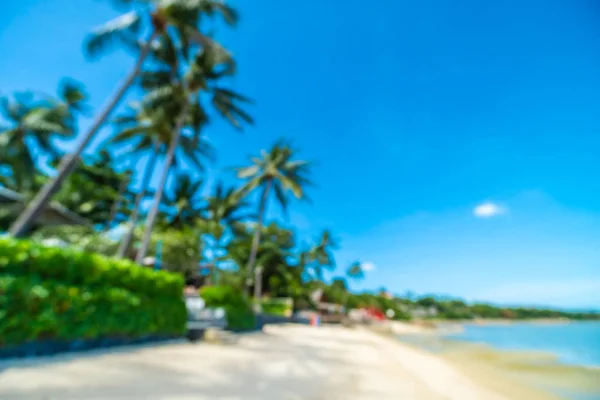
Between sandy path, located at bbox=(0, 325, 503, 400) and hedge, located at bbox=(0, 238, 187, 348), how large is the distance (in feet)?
A: 1.40

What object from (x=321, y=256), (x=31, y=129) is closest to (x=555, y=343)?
(x=321, y=256)

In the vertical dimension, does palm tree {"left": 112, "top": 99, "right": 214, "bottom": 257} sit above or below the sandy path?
above

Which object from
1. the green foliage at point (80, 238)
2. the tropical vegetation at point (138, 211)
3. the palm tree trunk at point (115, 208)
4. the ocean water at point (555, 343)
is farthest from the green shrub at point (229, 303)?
the ocean water at point (555, 343)

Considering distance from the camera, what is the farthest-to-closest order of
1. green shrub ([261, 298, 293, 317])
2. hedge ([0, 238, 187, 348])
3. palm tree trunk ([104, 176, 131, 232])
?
1. green shrub ([261, 298, 293, 317])
2. palm tree trunk ([104, 176, 131, 232])
3. hedge ([0, 238, 187, 348])

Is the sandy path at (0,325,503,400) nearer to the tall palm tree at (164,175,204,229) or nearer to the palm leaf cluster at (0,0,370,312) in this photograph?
the palm leaf cluster at (0,0,370,312)

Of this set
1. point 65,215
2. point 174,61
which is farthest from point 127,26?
point 65,215

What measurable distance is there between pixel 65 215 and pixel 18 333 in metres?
6.78

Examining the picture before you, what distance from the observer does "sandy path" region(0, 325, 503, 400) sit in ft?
10.9

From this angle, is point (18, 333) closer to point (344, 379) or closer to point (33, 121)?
point (344, 379)

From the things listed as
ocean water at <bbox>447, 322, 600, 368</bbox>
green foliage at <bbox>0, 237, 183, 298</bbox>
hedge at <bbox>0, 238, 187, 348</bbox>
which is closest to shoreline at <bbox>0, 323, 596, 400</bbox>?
hedge at <bbox>0, 238, 187, 348</bbox>

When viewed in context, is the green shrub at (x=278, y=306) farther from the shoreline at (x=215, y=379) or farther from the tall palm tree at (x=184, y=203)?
the shoreline at (x=215, y=379)

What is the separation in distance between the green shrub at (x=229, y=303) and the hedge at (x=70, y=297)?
4390 millimetres

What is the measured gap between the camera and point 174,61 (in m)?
12.8

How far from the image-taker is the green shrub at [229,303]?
462 inches
